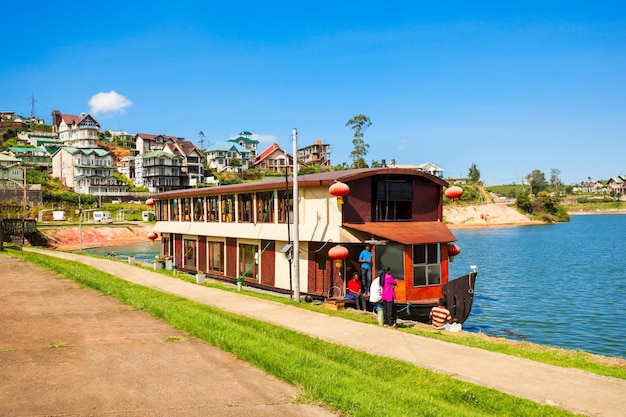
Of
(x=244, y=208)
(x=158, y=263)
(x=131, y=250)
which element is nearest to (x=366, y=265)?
(x=244, y=208)

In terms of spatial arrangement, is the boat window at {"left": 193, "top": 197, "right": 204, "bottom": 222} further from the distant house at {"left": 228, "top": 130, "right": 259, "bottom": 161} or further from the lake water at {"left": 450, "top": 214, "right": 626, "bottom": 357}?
the distant house at {"left": 228, "top": 130, "right": 259, "bottom": 161}

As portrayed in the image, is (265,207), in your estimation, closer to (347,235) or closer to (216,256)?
(347,235)

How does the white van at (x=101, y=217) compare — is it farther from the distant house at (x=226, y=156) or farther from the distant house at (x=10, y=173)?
the distant house at (x=226, y=156)

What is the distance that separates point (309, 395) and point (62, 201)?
105544 millimetres

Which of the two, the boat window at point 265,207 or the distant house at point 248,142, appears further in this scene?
the distant house at point 248,142

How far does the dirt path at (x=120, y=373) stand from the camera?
796 centimetres

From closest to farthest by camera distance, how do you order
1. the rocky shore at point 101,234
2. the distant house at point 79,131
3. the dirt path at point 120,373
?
the dirt path at point 120,373
the rocky shore at point 101,234
the distant house at point 79,131

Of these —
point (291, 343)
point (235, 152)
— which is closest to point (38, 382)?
point (291, 343)

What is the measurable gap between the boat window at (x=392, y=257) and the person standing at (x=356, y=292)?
1.37 meters

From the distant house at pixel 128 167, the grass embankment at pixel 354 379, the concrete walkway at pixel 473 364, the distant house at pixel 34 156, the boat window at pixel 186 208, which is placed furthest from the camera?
the distant house at pixel 128 167

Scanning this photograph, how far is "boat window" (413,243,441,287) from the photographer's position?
2020cm

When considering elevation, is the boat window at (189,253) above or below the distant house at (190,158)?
below

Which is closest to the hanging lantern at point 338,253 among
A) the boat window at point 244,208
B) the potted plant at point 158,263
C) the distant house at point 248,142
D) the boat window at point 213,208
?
→ the boat window at point 244,208

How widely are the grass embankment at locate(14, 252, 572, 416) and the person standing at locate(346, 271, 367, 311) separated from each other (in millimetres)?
6197
